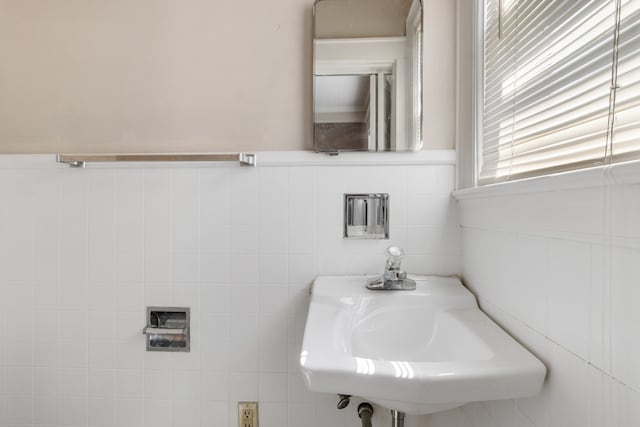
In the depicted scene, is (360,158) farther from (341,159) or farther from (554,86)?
(554,86)

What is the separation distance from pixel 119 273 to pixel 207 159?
0.54 m

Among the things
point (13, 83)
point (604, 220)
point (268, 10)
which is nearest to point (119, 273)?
point (13, 83)

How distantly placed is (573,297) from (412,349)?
1.47 feet

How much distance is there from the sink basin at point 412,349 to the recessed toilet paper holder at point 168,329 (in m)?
0.47

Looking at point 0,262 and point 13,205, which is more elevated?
point 13,205

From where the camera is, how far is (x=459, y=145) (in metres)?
1.14

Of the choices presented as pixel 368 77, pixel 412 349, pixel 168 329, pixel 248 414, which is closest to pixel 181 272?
pixel 168 329

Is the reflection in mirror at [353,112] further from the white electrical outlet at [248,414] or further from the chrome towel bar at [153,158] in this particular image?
the white electrical outlet at [248,414]

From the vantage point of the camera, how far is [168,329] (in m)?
1.19

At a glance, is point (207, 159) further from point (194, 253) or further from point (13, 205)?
point (13, 205)

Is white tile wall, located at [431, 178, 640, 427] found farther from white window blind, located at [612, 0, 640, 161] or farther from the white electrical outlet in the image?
the white electrical outlet

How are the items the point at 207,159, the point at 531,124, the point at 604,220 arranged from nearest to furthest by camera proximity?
the point at 604,220, the point at 531,124, the point at 207,159

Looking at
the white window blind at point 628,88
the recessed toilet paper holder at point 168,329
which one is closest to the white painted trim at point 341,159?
the recessed toilet paper holder at point 168,329

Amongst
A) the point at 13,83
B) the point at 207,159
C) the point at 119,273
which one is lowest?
the point at 119,273
